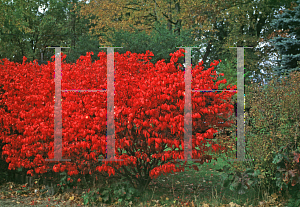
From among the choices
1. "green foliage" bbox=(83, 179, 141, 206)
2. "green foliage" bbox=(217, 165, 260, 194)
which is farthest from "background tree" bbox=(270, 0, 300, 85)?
"green foliage" bbox=(83, 179, 141, 206)

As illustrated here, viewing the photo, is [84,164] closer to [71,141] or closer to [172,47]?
[71,141]

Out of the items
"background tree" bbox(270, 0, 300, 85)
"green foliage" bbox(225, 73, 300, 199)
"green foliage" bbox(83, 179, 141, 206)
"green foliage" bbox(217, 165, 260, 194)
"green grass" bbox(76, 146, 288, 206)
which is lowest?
"green grass" bbox(76, 146, 288, 206)

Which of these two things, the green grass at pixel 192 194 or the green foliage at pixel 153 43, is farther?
the green foliage at pixel 153 43

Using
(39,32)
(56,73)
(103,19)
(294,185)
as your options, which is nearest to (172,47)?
(103,19)

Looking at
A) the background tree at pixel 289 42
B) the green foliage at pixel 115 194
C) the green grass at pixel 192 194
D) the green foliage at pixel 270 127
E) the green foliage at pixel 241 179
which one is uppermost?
the background tree at pixel 289 42

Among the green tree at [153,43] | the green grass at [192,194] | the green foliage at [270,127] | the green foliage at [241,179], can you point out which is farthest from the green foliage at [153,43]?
the green foliage at [241,179]

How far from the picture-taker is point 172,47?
13.0 metres

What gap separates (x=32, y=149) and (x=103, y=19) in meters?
14.4

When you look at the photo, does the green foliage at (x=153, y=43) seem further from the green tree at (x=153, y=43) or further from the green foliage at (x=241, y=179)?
the green foliage at (x=241, y=179)

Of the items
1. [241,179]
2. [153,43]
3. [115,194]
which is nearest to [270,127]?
[241,179]

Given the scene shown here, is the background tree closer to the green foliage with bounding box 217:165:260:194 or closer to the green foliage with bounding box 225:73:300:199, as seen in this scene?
the green foliage with bounding box 225:73:300:199

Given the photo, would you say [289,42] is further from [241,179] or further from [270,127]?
→ [241,179]

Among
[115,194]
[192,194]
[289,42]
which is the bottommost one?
[192,194]

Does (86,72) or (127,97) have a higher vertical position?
(86,72)
